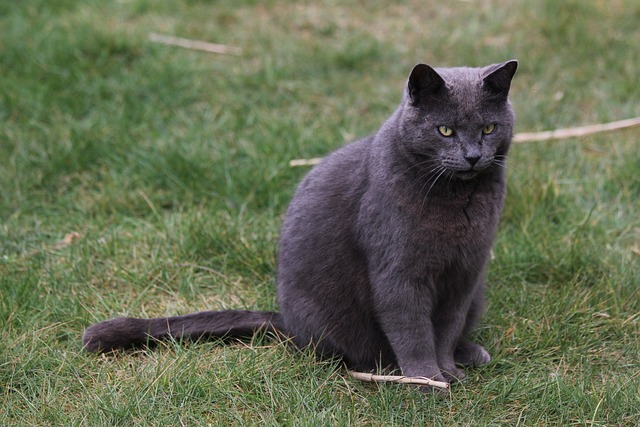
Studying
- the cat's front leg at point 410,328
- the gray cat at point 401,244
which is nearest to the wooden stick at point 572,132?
the gray cat at point 401,244

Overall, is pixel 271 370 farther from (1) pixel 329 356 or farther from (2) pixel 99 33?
(2) pixel 99 33

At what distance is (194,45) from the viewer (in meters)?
5.44

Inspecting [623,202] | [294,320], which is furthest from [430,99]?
[623,202]

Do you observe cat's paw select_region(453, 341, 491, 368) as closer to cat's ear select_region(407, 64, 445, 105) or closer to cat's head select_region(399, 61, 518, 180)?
cat's head select_region(399, 61, 518, 180)

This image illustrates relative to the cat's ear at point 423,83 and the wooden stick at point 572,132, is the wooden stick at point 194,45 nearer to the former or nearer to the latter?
the wooden stick at point 572,132

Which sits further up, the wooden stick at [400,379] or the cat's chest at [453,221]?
the cat's chest at [453,221]

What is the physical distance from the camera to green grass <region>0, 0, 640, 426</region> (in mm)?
2730

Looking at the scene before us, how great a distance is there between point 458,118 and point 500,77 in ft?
0.65

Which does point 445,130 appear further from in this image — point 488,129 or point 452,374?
point 452,374

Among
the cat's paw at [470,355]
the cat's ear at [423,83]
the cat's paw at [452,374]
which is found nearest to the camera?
the cat's ear at [423,83]

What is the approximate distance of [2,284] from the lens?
324cm

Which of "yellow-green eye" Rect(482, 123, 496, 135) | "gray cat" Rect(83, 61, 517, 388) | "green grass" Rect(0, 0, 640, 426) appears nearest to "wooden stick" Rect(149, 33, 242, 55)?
"green grass" Rect(0, 0, 640, 426)

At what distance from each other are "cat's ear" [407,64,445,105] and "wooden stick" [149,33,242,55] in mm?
2920

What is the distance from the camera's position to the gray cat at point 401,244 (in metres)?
2.67
